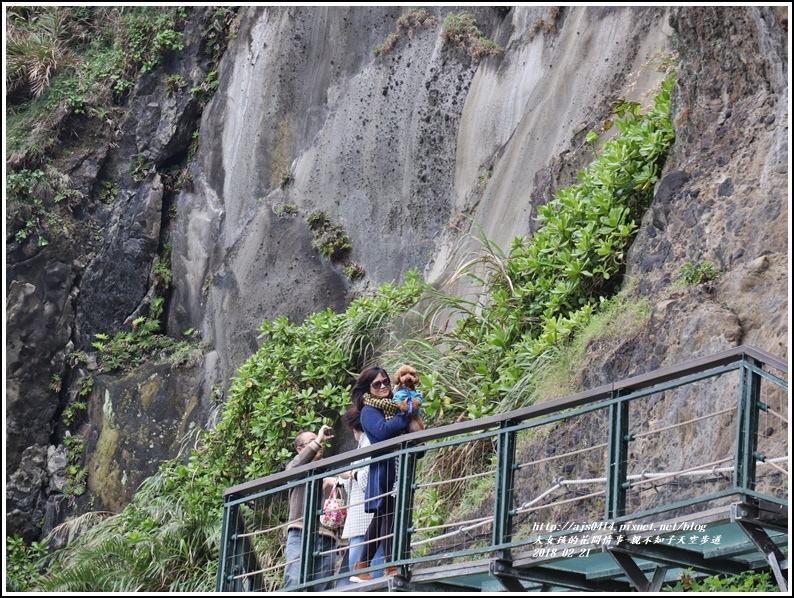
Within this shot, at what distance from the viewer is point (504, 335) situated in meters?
11.4

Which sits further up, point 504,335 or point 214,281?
point 214,281

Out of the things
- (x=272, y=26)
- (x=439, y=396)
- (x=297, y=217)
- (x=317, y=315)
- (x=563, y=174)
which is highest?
(x=272, y=26)

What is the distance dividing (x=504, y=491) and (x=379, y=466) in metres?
1.16

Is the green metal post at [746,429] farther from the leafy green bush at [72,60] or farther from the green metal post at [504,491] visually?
the leafy green bush at [72,60]

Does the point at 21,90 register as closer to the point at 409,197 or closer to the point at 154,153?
the point at 154,153

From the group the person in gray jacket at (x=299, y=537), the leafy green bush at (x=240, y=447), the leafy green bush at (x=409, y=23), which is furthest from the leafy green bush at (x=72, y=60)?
the person in gray jacket at (x=299, y=537)

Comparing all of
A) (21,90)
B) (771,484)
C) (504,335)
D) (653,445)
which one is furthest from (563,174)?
(21,90)

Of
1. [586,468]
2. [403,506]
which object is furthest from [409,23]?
[403,506]

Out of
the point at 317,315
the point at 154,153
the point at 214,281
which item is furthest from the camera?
the point at 154,153

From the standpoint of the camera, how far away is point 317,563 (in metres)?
8.52

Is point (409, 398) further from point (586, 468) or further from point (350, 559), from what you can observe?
point (586, 468)

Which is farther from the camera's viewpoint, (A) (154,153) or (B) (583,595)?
(A) (154,153)

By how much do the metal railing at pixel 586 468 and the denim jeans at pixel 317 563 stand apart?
0.10ft

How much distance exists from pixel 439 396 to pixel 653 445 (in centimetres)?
339
